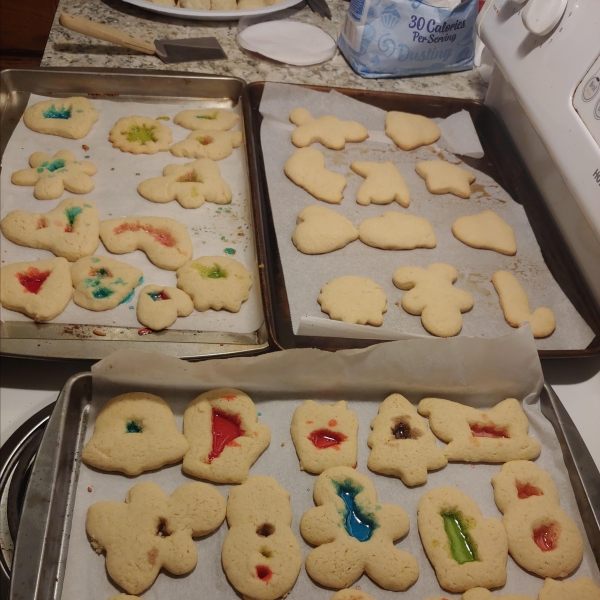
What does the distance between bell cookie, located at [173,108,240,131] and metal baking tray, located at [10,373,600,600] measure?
0.78 metres

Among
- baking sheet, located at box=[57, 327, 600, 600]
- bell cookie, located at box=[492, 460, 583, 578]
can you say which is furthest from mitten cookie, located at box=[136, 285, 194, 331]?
bell cookie, located at box=[492, 460, 583, 578]

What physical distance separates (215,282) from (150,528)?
0.48 meters

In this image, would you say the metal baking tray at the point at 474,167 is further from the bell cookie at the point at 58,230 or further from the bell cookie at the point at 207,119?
the bell cookie at the point at 58,230

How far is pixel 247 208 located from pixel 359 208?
0.88 ft

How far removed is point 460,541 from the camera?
34.1 inches

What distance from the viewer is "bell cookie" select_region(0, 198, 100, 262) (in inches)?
45.9

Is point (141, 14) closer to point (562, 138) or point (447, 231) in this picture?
point (447, 231)

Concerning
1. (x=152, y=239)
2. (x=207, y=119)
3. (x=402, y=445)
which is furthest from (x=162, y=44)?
(x=402, y=445)

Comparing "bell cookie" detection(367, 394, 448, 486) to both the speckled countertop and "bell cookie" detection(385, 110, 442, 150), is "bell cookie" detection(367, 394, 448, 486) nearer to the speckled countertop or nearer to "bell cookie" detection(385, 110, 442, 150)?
"bell cookie" detection(385, 110, 442, 150)

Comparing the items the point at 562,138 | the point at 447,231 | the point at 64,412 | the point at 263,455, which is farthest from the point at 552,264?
the point at 64,412

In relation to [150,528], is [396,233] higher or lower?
higher

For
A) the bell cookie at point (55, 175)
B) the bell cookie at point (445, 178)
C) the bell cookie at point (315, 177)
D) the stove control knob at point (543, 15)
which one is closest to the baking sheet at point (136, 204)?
the bell cookie at point (55, 175)

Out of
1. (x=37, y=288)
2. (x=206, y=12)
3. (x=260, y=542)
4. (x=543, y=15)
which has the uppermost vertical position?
(x=543, y=15)

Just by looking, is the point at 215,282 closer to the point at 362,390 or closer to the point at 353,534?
the point at 362,390
